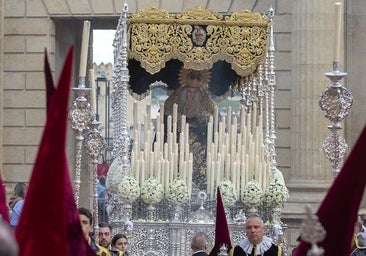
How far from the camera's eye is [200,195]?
18828 millimetres

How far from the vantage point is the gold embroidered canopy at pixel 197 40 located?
19484 millimetres

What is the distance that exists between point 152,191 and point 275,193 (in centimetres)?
137

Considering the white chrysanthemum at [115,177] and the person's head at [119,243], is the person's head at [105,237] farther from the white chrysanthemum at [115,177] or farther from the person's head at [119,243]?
the white chrysanthemum at [115,177]

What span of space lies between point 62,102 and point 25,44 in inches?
790

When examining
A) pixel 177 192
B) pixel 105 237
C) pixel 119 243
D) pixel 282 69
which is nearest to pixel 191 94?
pixel 177 192

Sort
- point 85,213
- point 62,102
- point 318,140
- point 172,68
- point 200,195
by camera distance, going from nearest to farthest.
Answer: point 62,102 → point 85,213 → point 200,195 → point 172,68 → point 318,140

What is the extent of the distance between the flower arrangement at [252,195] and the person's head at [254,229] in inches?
168

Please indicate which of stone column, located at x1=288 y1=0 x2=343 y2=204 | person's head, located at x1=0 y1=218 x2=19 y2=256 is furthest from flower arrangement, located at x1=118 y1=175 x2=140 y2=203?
person's head, located at x1=0 y1=218 x2=19 y2=256

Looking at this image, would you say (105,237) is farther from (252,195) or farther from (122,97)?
(122,97)

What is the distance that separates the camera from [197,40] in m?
19.7

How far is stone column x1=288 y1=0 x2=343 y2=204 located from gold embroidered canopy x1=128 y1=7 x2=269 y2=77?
7227 mm

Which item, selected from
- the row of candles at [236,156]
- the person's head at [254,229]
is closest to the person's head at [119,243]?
the person's head at [254,229]

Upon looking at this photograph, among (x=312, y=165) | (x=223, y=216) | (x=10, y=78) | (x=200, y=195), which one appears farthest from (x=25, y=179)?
(x=223, y=216)

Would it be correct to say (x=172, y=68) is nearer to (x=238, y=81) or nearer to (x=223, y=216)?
(x=238, y=81)
